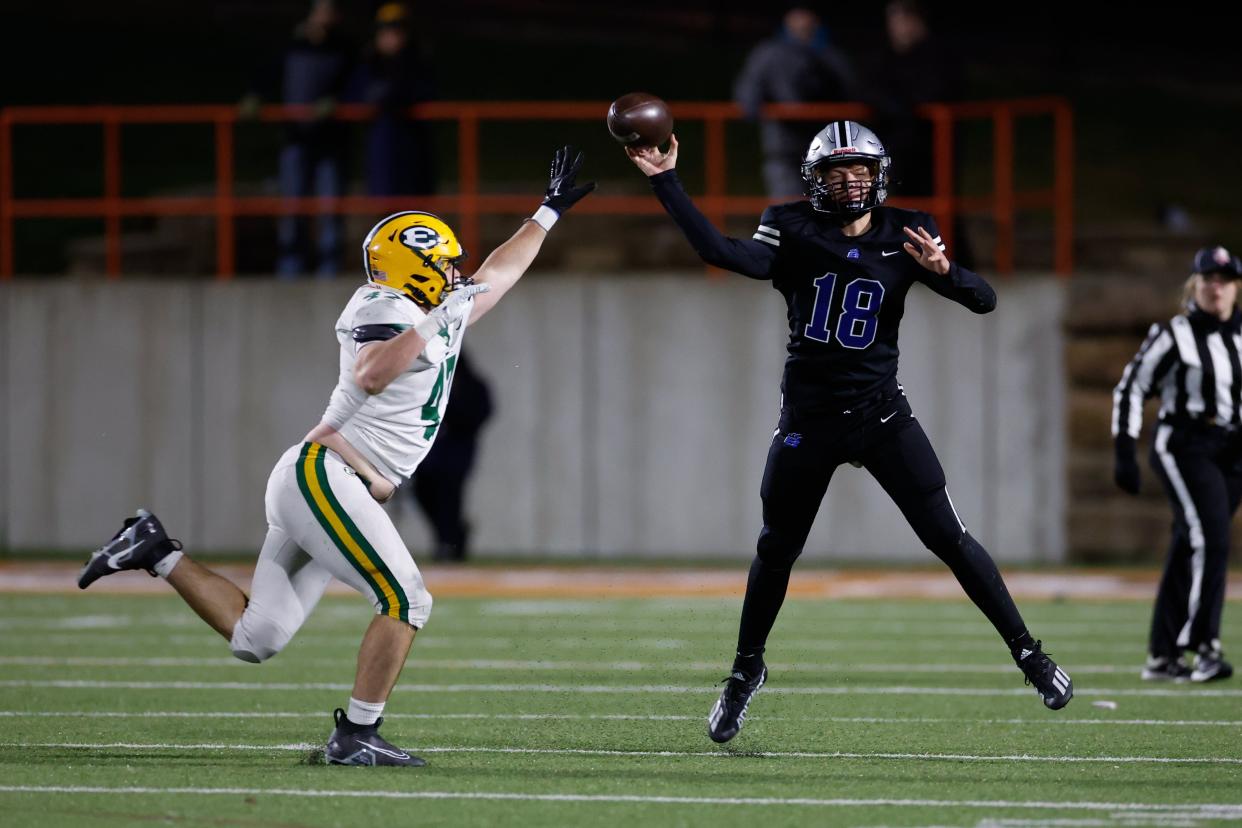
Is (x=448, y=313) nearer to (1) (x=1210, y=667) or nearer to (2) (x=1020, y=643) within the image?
(2) (x=1020, y=643)

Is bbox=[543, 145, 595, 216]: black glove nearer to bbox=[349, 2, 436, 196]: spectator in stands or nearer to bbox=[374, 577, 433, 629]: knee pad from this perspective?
bbox=[374, 577, 433, 629]: knee pad

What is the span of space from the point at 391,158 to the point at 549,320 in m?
1.65

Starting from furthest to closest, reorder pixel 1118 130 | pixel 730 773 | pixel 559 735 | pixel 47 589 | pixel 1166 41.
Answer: pixel 1166 41 → pixel 1118 130 → pixel 47 589 → pixel 559 735 → pixel 730 773

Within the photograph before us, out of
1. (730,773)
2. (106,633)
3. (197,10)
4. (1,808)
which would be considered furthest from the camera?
(197,10)

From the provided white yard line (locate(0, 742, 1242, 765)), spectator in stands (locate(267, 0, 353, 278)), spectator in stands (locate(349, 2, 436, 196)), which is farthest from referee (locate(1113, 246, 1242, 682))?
spectator in stands (locate(267, 0, 353, 278))

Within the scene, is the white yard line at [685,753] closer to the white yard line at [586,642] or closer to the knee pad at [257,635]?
the knee pad at [257,635]

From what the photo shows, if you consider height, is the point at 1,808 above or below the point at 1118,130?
below

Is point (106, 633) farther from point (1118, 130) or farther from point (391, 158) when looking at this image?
point (1118, 130)

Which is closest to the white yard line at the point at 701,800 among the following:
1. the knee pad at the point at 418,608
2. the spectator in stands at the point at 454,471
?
the knee pad at the point at 418,608

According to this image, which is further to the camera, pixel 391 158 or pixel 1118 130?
pixel 1118 130

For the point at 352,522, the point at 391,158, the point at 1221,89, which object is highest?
the point at 1221,89

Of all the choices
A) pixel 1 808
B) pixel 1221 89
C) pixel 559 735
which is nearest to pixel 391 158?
pixel 559 735

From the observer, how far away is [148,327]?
1560cm

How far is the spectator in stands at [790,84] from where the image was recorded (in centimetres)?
1441
